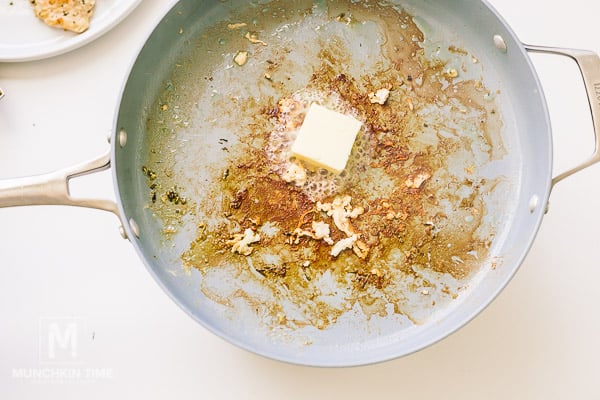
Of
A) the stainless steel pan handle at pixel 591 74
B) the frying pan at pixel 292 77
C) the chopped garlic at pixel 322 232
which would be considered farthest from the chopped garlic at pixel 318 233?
the stainless steel pan handle at pixel 591 74

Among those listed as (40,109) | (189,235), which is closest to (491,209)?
(189,235)

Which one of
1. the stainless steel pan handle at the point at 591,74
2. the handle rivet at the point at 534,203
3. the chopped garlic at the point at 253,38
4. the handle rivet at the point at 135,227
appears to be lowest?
the handle rivet at the point at 135,227

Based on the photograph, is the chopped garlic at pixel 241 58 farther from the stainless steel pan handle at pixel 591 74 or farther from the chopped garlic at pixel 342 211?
the stainless steel pan handle at pixel 591 74

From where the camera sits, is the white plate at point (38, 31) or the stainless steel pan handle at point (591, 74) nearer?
the stainless steel pan handle at point (591, 74)

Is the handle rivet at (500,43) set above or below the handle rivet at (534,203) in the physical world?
above

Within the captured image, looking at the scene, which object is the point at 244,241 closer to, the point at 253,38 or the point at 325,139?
the point at 325,139

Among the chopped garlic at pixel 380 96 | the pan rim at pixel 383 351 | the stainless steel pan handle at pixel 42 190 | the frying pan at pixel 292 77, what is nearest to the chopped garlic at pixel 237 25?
the frying pan at pixel 292 77
